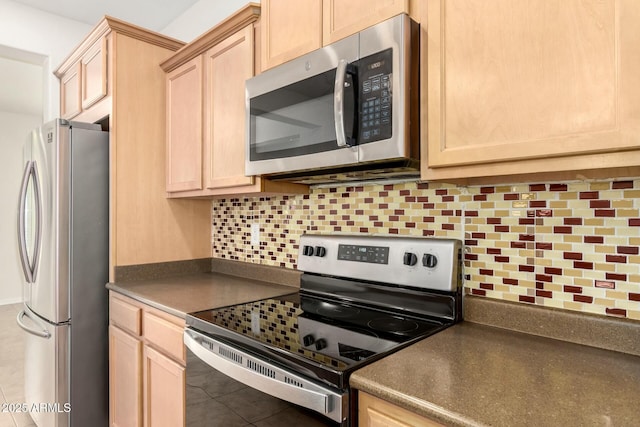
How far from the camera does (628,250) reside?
1.04 metres

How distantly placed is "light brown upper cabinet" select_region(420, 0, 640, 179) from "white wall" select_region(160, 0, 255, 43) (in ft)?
5.68

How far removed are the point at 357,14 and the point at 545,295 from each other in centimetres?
109

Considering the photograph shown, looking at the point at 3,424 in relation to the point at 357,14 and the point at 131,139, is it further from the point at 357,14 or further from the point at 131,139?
the point at 357,14

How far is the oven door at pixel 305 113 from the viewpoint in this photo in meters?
1.24

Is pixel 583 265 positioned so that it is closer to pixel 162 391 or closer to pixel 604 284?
pixel 604 284

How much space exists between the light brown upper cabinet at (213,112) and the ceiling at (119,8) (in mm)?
851

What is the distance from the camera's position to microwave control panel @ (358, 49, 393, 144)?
117cm

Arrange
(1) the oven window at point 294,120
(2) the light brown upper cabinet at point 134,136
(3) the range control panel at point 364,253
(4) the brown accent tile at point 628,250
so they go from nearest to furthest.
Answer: (4) the brown accent tile at point 628,250
(1) the oven window at point 294,120
(3) the range control panel at point 364,253
(2) the light brown upper cabinet at point 134,136

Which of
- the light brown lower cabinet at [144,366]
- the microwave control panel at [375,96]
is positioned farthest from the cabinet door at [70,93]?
the microwave control panel at [375,96]

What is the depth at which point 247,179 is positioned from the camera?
5.75 ft

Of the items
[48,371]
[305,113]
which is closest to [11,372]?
[48,371]

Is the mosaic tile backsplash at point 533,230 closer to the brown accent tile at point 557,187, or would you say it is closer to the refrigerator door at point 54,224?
the brown accent tile at point 557,187

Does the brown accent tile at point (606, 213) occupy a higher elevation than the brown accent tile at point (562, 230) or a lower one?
higher

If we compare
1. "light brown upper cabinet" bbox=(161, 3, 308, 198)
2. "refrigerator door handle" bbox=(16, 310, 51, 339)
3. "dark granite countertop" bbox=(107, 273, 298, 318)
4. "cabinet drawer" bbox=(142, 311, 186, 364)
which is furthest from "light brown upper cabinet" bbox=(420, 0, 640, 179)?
"refrigerator door handle" bbox=(16, 310, 51, 339)
